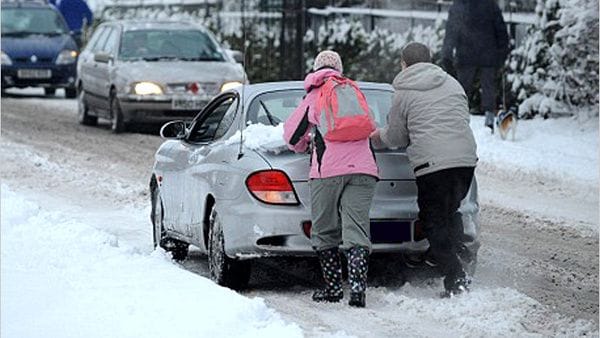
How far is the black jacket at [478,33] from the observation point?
2034 cm

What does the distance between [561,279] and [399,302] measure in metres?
1.73

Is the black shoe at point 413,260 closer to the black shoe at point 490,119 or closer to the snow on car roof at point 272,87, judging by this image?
the snow on car roof at point 272,87

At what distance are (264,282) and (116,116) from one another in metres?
11.7

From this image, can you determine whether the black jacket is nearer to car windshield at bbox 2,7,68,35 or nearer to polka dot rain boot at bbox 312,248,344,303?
polka dot rain boot at bbox 312,248,344,303

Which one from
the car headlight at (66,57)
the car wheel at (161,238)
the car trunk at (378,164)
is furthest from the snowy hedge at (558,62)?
the car headlight at (66,57)

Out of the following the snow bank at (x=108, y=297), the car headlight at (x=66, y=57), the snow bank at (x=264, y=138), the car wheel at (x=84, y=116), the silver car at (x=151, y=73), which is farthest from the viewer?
the car headlight at (x=66, y=57)

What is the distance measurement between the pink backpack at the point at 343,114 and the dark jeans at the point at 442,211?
539mm

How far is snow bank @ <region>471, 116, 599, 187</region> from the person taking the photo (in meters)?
17.2

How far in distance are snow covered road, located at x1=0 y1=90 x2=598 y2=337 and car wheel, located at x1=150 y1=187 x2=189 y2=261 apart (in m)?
0.11

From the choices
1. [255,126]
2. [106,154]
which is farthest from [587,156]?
[255,126]

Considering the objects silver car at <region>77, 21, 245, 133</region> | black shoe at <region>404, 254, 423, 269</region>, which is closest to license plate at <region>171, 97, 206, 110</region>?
silver car at <region>77, 21, 245, 133</region>

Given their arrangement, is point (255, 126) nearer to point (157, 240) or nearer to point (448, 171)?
point (448, 171)

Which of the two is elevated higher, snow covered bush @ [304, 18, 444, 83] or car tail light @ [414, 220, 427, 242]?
car tail light @ [414, 220, 427, 242]

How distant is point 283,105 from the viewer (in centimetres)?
1071
